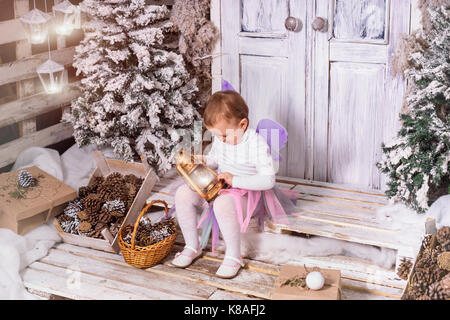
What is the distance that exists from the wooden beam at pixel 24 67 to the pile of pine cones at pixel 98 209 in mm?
879

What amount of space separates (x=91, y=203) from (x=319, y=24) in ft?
5.82

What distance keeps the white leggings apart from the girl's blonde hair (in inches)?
15.9

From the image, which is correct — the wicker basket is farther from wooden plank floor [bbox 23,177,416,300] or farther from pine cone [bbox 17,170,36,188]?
pine cone [bbox 17,170,36,188]

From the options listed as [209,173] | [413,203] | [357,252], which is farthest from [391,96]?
[209,173]

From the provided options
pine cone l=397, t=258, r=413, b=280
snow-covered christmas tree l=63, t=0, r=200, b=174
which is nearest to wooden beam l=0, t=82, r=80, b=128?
snow-covered christmas tree l=63, t=0, r=200, b=174

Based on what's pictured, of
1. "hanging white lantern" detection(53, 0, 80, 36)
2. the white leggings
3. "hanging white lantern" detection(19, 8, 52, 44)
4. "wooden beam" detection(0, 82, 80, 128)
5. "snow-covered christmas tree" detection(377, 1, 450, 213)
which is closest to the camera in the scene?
the white leggings

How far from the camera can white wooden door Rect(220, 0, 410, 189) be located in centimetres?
351

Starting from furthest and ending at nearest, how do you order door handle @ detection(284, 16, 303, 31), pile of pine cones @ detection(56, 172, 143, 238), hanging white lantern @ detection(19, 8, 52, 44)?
door handle @ detection(284, 16, 303, 31), pile of pine cones @ detection(56, 172, 143, 238), hanging white lantern @ detection(19, 8, 52, 44)

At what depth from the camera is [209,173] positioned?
3010 mm

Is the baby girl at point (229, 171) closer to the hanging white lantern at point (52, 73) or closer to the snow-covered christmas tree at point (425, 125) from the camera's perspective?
the snow-covered christmas tree at point (425, 125)

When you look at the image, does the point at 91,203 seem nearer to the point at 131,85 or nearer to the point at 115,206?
the point at 115,206

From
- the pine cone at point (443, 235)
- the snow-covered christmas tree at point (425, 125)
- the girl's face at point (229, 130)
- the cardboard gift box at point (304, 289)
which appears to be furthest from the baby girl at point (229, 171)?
the pine cone at point (443, 235)
